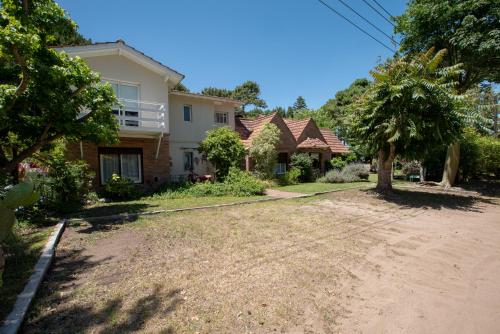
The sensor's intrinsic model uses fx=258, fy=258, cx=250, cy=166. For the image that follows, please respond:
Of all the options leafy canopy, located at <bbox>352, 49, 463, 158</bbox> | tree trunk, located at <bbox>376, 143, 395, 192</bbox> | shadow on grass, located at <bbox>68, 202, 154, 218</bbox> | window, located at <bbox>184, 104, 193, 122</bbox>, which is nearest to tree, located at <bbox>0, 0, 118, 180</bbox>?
shadow on grass, located at <bbox>68, 202, 154, 218</bbox>

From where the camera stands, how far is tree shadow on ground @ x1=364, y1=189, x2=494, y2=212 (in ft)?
36.2

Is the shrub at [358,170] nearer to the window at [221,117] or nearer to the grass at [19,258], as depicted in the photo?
the window at [221,117]

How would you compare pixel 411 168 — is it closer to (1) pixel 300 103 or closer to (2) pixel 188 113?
(2) pixel 188 113

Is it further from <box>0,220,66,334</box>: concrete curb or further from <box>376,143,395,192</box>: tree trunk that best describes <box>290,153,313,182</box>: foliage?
<box>0,220,66,334</box>: concrete curb

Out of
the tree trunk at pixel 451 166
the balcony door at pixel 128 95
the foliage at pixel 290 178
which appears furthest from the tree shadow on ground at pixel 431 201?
the balcony door at pixel 128 95

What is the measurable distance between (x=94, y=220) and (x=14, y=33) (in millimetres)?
5348

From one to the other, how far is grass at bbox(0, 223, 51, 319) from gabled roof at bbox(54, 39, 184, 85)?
8.66m

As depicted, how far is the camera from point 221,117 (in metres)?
19.5

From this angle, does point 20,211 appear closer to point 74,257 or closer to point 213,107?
point 74,257

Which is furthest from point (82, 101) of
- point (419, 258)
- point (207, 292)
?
point (419, 258)

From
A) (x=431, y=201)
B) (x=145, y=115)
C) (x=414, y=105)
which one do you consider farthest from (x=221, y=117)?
(x=431, y=201)

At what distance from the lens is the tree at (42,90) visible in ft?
20.0

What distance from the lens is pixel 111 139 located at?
8.79m

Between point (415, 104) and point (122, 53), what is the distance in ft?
47.0
